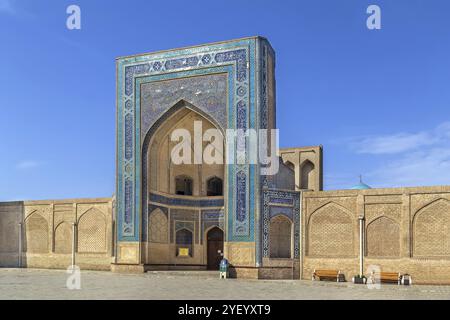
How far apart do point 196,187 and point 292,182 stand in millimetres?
4336

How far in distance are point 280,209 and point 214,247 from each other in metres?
4.33

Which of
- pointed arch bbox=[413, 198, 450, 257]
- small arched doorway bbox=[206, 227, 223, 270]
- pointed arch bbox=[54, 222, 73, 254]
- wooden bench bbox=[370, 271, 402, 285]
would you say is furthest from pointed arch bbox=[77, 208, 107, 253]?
pointed arch bbox=[413, 198, 450, 257]

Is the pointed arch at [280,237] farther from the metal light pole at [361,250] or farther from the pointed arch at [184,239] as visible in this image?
the pointed arch at [184,239]

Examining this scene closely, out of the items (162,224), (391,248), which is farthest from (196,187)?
(391,248)

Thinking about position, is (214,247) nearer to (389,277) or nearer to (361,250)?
(361,250)

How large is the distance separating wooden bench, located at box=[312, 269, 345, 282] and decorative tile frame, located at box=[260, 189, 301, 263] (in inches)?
36.0

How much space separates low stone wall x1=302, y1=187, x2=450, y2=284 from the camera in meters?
18.4

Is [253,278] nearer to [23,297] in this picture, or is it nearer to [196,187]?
[196,187]

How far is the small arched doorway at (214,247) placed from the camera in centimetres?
2330

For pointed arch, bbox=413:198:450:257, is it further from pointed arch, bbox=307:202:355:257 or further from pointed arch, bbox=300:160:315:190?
pointed arch, bbox=300:160:315:190

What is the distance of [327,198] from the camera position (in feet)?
66.3

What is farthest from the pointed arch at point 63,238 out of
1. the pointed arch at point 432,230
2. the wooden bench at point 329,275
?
the pointed arch at point 432,230

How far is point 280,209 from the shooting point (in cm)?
2016

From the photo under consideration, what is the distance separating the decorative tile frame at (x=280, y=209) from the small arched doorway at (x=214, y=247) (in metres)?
3.88
